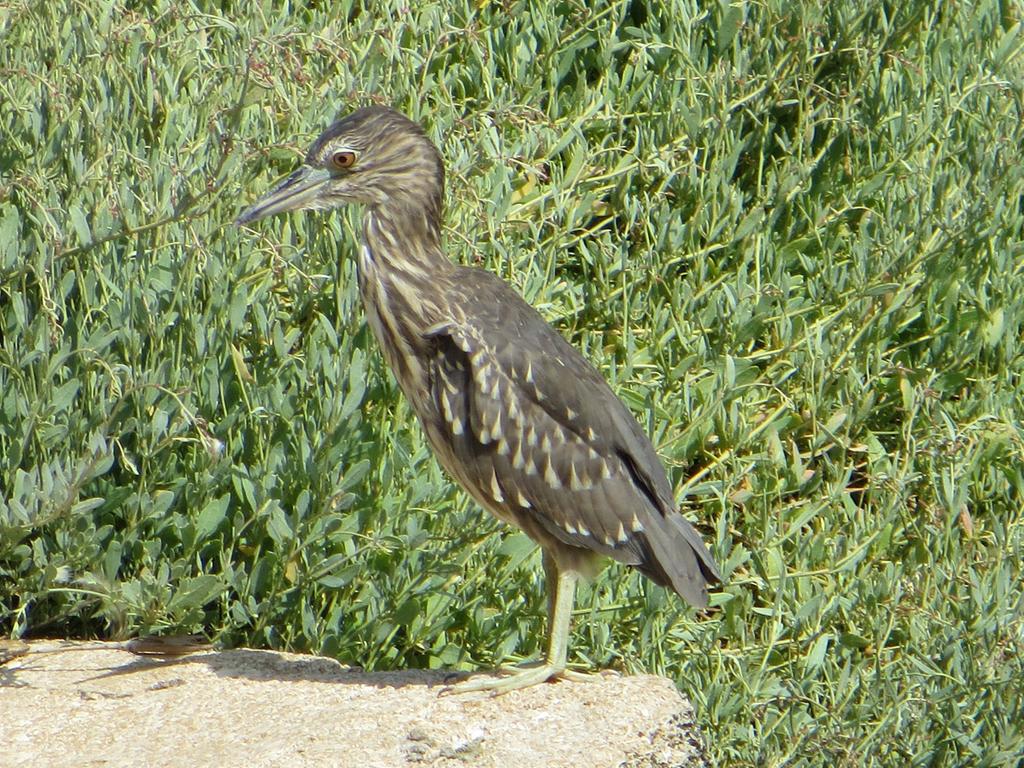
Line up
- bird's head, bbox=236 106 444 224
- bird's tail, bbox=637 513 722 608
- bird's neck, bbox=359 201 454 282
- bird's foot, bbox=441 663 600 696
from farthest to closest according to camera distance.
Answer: bird's neck, bbox=359 201 454 282 < bird's head, bbox=236 106 444 224 < bird's tail, bbox=637 513 722 608 < bird's foot, bbox=441 663 600 696

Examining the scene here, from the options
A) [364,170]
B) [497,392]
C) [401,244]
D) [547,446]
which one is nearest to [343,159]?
[364,170]

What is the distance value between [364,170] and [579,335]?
1708 millimetres

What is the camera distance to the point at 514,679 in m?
4.53

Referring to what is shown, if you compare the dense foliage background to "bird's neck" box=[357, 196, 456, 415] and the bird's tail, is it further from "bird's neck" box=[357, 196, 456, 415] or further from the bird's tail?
the bird's tail

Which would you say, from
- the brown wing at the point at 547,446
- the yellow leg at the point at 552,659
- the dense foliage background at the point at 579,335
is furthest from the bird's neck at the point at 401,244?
the yellow leg at the point at 552,659

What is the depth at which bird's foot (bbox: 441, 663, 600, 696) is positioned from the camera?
4442 millimetres

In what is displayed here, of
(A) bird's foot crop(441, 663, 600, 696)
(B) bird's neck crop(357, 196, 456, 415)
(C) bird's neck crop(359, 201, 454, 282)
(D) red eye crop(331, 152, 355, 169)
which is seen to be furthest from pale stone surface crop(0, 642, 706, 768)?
(D) red eye crop(331, 152, 355, 169)

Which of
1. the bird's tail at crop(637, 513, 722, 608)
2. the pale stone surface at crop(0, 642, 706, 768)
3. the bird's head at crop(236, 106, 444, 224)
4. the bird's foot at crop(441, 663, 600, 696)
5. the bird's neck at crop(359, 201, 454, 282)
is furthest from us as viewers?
the bird's neck at crop(359, 201, 454, 282)

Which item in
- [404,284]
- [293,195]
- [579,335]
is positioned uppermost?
[293,195]

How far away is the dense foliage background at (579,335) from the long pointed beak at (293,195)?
0.71 feet

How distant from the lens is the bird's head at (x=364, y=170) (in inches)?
187

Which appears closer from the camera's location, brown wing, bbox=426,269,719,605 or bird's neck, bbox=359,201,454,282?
brown wing, bbox=426,269,719,605

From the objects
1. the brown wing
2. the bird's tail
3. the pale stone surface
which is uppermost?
the brown wing

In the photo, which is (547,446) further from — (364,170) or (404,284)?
(364,170)
